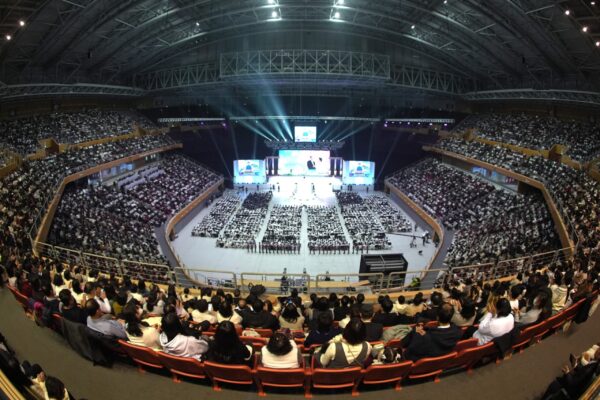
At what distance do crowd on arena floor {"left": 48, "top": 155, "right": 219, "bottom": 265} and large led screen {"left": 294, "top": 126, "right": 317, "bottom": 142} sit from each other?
12188mm

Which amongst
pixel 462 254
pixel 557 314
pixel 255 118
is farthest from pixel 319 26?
pixel 557 314

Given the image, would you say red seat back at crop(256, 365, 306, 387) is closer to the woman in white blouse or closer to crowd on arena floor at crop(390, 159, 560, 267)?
the woman in white blouse

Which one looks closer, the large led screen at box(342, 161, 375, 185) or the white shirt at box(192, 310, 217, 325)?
the white shirt at box(192, 310, 217, 325)

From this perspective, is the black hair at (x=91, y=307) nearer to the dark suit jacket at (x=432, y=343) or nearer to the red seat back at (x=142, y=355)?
the red seat back at (x=142, y=355)

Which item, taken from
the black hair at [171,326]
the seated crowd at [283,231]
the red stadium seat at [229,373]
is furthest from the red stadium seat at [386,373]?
the seated crowd at [283,231]

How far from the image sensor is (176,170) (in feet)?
123

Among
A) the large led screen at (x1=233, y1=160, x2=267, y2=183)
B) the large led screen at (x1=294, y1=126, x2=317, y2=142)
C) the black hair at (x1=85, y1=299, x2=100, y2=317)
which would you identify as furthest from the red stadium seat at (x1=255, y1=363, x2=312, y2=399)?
the large led screen at (x1=294, y1=126, x2=317, y2=142)

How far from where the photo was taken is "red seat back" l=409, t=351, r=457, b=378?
4.75 meters

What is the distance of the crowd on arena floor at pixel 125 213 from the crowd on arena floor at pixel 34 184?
4.73 ft

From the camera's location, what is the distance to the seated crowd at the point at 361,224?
23891mm

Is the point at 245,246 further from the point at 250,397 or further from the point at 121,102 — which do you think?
the point at 121,102

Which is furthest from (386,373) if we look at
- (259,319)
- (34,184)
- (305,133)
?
(305,133)

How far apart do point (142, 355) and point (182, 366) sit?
751mm

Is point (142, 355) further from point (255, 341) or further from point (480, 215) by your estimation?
point (480, 215)
